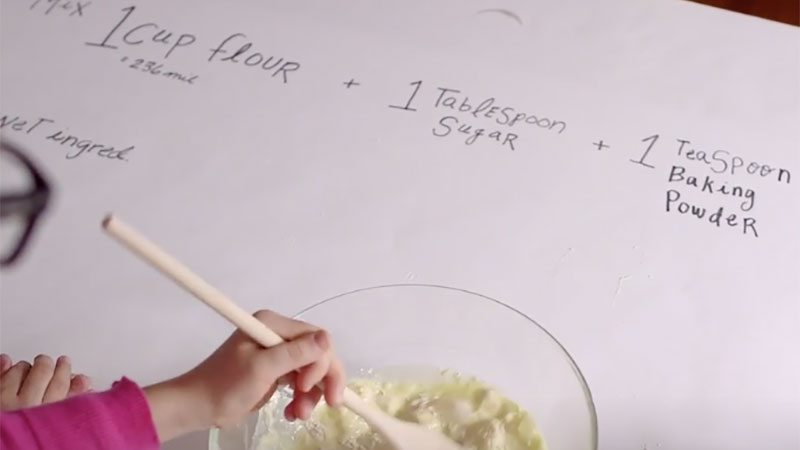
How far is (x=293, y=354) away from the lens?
41cm

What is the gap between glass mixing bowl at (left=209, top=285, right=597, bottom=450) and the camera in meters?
0.48

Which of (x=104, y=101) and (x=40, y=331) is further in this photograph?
(x=104, y=101)

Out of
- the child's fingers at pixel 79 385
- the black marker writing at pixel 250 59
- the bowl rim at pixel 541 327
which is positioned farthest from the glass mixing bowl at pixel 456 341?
the black marker writing at pixel 250 59

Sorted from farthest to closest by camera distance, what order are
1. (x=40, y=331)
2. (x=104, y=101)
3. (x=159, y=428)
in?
(x=104, y=101)
(x=40, y=331)
(x=159, y=428)

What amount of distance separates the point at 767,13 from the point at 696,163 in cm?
20

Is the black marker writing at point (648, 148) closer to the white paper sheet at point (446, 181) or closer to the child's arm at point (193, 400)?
the white paper sheet at point (446, 181)

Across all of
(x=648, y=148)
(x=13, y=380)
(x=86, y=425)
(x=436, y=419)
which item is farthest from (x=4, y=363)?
(x=648, y=148)

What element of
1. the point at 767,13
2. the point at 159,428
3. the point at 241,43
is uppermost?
the point at 767,13

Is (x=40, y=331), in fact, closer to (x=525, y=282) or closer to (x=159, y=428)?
(x=159, y=428)

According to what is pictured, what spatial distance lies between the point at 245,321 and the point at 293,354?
0.12ft

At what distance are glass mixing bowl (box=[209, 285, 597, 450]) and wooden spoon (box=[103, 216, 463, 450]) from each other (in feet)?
0.17

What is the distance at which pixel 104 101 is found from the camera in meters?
0.64

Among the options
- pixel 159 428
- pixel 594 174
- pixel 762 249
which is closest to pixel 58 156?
pixel 159 428

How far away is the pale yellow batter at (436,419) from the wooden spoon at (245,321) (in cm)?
2
